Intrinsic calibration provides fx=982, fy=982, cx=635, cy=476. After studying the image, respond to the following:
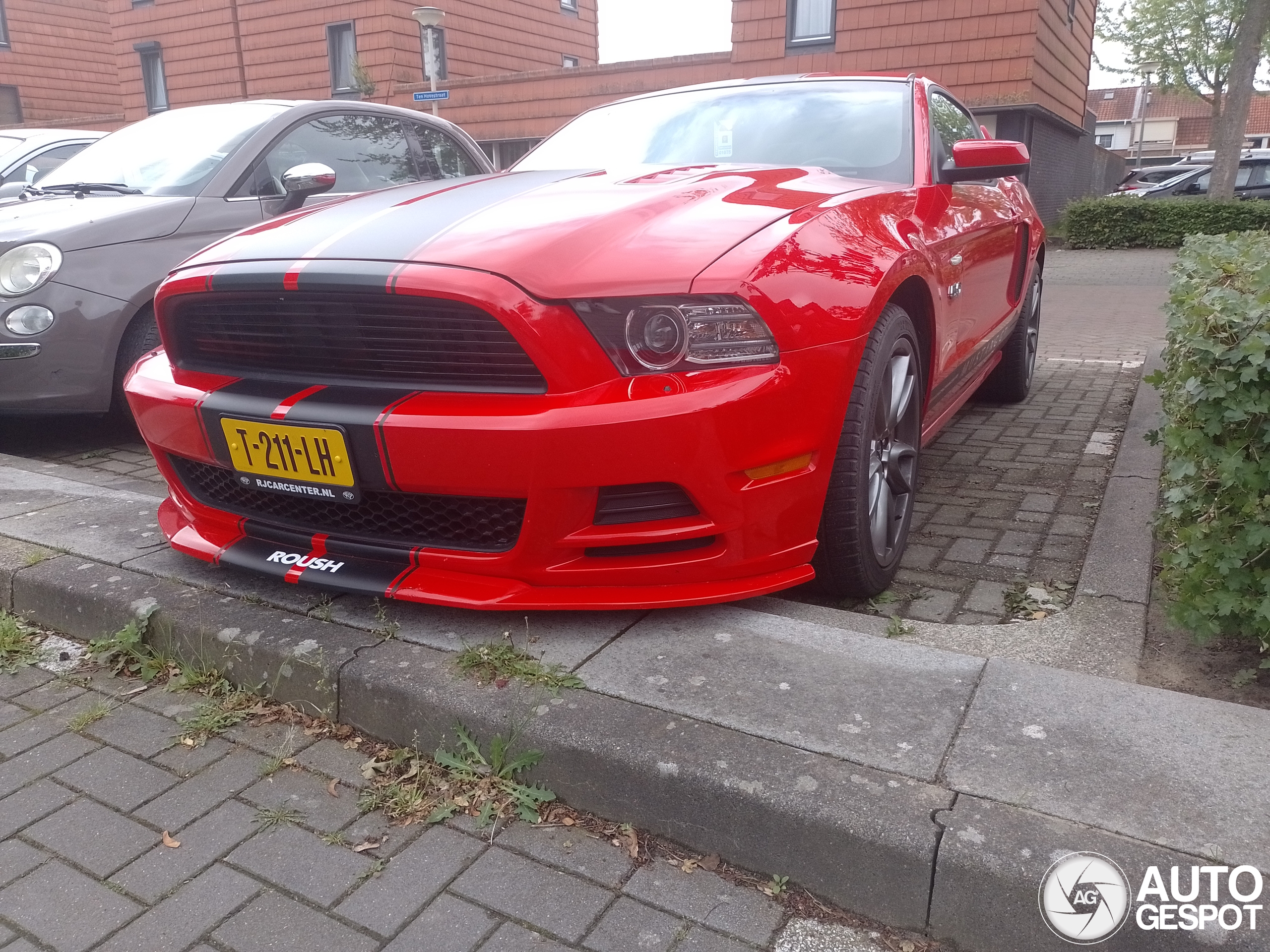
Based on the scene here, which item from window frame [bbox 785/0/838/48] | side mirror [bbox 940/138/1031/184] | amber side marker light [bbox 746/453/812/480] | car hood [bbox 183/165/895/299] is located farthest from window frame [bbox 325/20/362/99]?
amber side marker light [bbox 746/453/812/480]

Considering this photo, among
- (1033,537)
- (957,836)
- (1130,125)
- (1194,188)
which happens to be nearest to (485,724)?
(957,836)

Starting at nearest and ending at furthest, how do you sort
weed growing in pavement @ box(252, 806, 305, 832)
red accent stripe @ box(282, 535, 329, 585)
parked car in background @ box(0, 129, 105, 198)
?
weed growing in pavement @ box(252, 806, 305, 832)
red accent stripe @ box(282, 535, 329, 585)
parked car in background @ box(0, 129, 105, 198)

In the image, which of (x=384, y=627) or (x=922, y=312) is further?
(x=922, y=312)

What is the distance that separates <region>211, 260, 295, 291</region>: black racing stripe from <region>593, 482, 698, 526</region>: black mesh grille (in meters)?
0.89

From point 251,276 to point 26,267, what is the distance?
232 cm

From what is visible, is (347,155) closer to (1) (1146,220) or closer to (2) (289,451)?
(2) (289,451)

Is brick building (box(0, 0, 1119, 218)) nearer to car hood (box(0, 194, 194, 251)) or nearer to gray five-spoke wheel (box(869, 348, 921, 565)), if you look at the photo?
car hood (box(0, 194, 194, 251))

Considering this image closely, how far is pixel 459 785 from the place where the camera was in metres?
1.95

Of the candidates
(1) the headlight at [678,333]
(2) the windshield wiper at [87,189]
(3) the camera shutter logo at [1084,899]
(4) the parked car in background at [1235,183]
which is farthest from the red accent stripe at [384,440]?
(4) the parked car in background at [1235,183]

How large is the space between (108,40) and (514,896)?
31.4 m

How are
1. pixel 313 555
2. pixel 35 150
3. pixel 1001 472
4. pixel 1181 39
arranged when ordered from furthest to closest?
pixel 1181 39
pixel 35 150
pixel 1001 472
pixel 313 555

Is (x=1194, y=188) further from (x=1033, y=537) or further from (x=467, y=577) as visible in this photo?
(x=467, y=577)

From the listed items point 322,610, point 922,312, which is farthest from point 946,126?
point 322,610

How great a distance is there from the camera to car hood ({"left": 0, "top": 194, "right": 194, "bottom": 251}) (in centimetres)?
402
